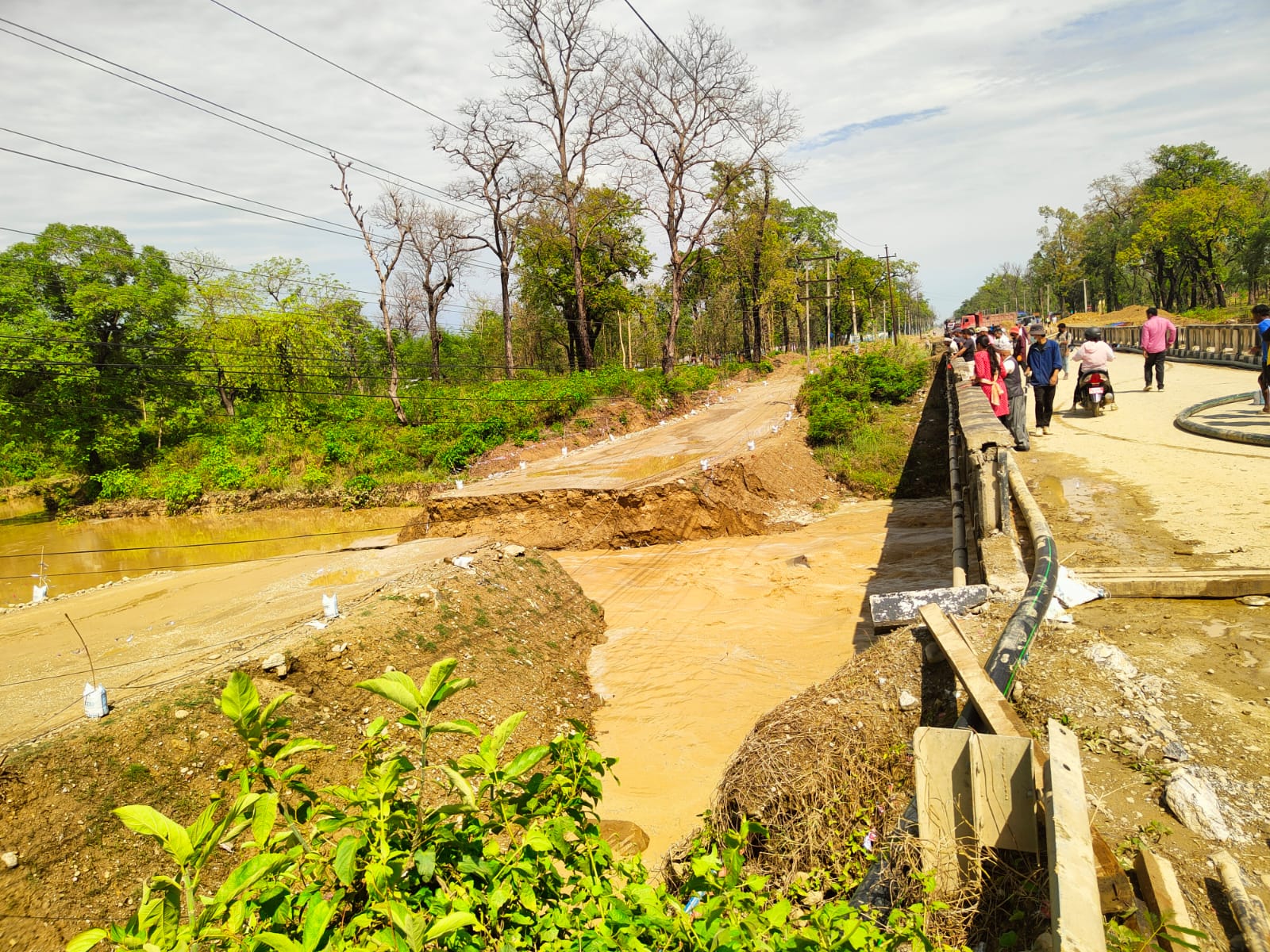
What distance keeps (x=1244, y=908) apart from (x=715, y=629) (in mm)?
8571

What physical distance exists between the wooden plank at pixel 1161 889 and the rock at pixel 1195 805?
0.37m

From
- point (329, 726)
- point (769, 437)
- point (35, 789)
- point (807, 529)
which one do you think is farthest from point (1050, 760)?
point (769, 437)

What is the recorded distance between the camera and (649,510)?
16141mm

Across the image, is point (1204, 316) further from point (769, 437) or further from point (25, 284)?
point (25, 284)

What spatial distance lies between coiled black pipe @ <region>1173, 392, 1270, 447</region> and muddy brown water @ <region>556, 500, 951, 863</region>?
3.93 metres

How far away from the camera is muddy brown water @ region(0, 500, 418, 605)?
21000 mm

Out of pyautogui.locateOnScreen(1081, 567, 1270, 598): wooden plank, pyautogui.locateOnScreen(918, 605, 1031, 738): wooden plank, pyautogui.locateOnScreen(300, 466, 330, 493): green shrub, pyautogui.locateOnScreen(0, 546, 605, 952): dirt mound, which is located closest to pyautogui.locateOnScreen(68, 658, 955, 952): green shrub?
pyautogui.locateOnScreen(918, 605, 1031, 738): wooden plank

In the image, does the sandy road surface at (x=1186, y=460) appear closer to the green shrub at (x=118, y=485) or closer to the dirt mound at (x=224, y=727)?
the dirt mound at (x=224, y=727)

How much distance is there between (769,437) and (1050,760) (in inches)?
728

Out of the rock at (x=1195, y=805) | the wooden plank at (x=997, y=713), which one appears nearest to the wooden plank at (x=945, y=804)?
the wooden plank at (x=997, y=713)

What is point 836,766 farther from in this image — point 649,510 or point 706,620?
point 649,510

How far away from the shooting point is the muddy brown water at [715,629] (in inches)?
280

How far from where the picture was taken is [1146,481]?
7.80m

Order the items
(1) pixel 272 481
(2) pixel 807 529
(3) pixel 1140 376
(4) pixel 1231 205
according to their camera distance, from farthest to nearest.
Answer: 1. (4) pixel 1231 205
2. (1) pixel 272 481
3. (3) pixel 1140 376
4. (2) pixel 807 529
